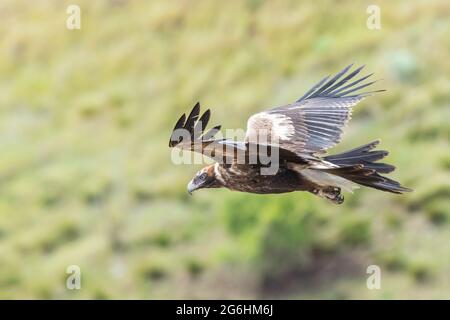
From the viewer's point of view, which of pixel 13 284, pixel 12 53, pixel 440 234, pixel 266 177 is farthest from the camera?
pixel 12 53

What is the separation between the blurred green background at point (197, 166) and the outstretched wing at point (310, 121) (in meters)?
8.32

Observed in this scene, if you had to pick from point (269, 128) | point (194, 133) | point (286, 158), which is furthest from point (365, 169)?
point (194, 133)

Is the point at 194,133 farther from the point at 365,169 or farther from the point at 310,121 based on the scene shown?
the point at 310,121

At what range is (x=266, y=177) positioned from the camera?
→ 8.63 metres

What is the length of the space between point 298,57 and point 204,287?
644 cm

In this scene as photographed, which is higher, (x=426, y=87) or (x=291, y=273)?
(x=426, y=87)

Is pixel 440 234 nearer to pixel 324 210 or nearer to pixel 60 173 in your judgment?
pixel 324 210

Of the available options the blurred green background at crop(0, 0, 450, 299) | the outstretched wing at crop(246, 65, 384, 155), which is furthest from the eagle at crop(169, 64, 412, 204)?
the blurred green background at crop(0, 0, 450, 299)

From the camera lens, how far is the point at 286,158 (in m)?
8.60

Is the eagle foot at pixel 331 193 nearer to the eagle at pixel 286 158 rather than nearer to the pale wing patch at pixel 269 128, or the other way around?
the eagle at pixel 286 158

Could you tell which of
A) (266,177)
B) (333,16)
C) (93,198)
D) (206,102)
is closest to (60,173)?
(93,198)

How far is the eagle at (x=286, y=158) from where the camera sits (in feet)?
26.5

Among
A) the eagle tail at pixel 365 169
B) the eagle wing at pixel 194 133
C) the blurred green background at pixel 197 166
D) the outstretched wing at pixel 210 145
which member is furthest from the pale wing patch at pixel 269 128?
the blurred green background at pixel 197 166

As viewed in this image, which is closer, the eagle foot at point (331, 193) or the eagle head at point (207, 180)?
the eagle foot at point (331, 193)
